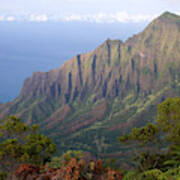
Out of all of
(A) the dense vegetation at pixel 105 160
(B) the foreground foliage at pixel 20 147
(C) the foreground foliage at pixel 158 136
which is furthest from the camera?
(C) the foreground foliage at pixel 158 136

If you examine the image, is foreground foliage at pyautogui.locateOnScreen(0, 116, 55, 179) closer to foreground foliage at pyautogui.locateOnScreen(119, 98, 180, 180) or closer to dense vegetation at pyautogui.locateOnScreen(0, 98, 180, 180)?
dense vegetation at pyautogui.locateOnScreen(0, 98, 180, 180)

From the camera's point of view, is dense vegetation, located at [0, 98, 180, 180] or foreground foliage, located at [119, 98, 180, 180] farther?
foreground foliage, located at [119, 98, 180, 180]

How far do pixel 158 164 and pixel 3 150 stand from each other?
18065mm

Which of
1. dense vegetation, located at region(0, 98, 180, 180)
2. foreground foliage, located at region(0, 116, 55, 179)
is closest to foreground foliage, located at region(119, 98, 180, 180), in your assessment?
dense vegetation, located at region(0, 98, 180, 180)

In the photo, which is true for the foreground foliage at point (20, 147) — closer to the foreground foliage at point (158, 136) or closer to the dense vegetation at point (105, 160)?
the dense vegetation at point (105, 160)

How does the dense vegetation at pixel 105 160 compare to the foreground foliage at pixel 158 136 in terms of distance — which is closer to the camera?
the dense vegetation at pixel 105 160

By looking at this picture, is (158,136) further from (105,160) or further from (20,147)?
(20,147)

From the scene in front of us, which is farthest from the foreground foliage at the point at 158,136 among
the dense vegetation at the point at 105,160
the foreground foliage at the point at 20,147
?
the foreground foliage at the point at 20,147

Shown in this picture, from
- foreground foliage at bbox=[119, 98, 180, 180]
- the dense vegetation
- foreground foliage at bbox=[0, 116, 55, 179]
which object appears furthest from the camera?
foreground foliage at bbox=[119, 98, 180, 180]

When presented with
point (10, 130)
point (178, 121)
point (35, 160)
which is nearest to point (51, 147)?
point (35, 160)

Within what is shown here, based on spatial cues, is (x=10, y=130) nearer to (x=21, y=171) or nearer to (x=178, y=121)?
(x=21, y=171)

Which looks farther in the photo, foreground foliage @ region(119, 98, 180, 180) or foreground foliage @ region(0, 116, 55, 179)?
foreground foliage @ region(119, 98, 180, 180)

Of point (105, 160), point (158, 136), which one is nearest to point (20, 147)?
point (105, 160)

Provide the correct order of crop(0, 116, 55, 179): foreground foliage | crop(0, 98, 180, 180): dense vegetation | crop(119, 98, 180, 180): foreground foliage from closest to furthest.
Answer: crop(0, 98, 180, 180): dense vegetation, crop(0, 116, 55, 179): foreground foliage, crop(119, 98, 180, 180): foreground foliage
